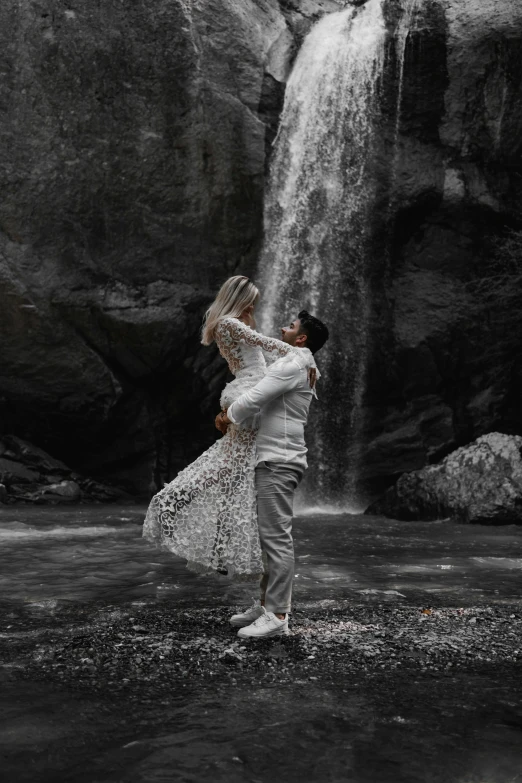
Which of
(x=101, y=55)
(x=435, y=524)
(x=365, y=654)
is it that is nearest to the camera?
(x=365, y=654)

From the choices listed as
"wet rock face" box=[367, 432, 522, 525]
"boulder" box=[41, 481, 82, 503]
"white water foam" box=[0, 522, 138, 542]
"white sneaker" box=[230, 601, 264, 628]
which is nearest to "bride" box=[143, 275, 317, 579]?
"white sneaker" box=[230, 601, 264, 628]

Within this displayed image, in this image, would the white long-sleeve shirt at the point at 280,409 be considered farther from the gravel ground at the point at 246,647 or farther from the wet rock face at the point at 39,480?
the wet rock face at the point at 39,480

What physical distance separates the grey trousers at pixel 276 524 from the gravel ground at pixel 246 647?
11.0 inches

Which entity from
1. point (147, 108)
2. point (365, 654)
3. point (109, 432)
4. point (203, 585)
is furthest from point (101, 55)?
point (365, 654)

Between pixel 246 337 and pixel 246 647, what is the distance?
1782 millimetres

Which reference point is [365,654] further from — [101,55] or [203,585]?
[101,55]

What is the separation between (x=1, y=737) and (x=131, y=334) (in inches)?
506

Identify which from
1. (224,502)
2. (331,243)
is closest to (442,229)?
(331,243)

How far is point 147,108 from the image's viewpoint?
15.4m

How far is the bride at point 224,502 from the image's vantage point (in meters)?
4.68

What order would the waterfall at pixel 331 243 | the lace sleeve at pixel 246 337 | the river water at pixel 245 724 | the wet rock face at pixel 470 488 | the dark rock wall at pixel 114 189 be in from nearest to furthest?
the river water at pixel 245 724
the lace sleeve at pixel 246 337
the wet rock face at pixel 470 488
the dark rock wall at pixel 114 189
the waterfall at pixel 331 243

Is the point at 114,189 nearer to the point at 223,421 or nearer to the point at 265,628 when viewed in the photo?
the point at 223,421

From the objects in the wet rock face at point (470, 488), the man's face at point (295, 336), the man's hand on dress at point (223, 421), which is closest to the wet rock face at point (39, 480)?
the wet rock face at point (470, 488)

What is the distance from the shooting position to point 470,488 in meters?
12.4
